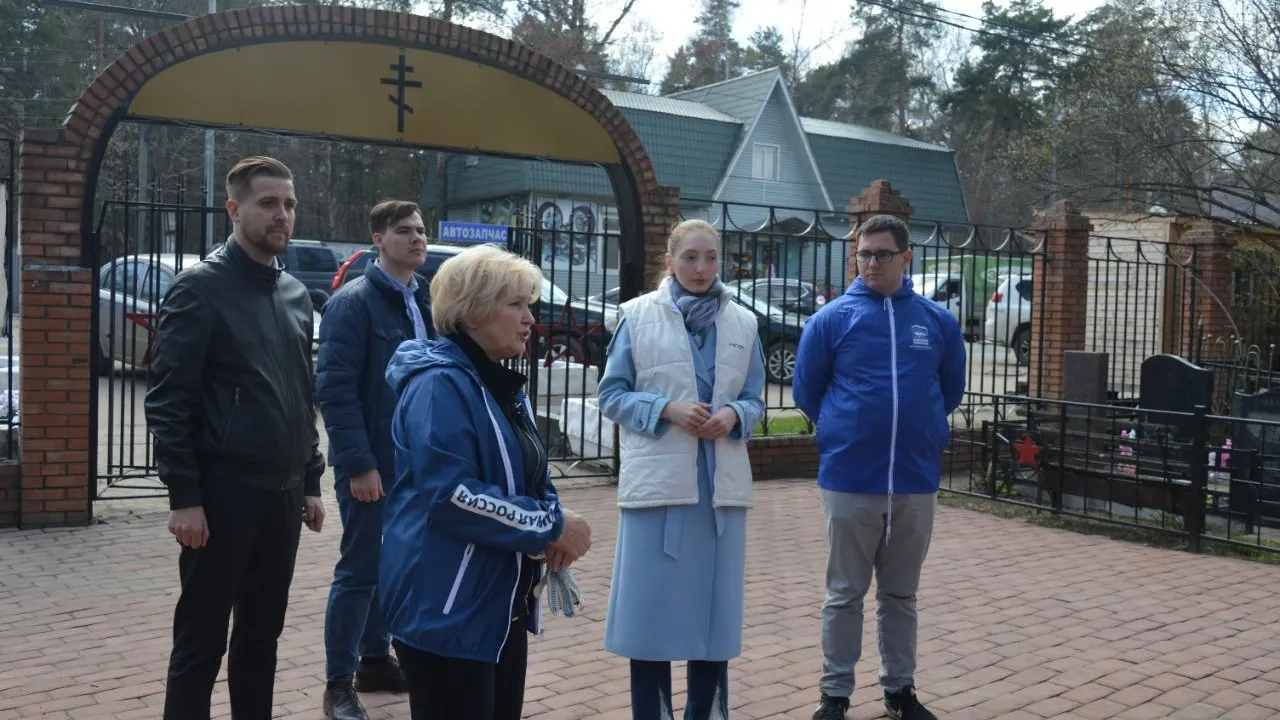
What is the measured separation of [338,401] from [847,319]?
1957mm

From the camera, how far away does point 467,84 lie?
8.64 m

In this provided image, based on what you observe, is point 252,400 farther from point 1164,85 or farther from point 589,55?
point 589,55

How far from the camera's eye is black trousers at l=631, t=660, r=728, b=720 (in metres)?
3.77

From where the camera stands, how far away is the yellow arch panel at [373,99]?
25.2ft

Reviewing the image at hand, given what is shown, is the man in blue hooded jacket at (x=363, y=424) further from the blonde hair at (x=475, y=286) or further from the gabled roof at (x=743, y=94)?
the gabled roof at (x=743, y=94)

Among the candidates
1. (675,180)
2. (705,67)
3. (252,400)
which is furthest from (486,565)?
(705,67)

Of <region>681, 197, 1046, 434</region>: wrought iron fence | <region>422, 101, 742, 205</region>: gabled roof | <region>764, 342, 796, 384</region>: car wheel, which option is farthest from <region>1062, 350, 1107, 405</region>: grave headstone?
<region>422, 101, 742, 205</region>: gabled roof

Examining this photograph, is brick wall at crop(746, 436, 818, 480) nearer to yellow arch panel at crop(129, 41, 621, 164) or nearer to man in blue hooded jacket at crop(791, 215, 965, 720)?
yellow arch panel at crop(129, 41, 621, 164)

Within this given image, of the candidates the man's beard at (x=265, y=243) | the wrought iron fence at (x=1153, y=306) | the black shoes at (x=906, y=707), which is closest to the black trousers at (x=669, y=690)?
the black shoes at (x=906, y=707)

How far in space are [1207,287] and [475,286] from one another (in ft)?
43.9

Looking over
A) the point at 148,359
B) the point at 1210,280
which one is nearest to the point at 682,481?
the point at 148,359

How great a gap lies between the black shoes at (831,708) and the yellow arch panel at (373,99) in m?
5.40

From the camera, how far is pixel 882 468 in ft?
14.3

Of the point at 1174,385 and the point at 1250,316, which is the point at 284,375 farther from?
the point at 1250,316
